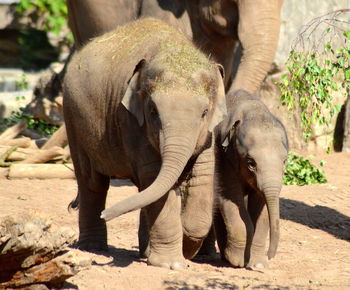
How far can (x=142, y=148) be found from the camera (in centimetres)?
612

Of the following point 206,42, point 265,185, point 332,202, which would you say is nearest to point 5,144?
point 206,42

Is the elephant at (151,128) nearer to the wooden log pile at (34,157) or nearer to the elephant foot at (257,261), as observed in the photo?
the elephant foot at (257,261)

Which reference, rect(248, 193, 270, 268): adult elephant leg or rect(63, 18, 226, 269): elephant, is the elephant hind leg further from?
rect(248, 193, 270, 268): adult elephant leg

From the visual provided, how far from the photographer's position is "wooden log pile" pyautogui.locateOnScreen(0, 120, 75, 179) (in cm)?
1112

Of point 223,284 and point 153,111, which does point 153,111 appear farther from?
point 223,284

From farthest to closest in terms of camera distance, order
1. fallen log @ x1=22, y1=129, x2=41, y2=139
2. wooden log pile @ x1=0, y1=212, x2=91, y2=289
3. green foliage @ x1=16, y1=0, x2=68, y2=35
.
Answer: green foliage @ x1=16, y1=0, x2=68, y2=35
fallen log @ x1=22, y1=129, x2=41, y2=139
wooden log pile @ x1=0, y1=212, x2=91, y2=289

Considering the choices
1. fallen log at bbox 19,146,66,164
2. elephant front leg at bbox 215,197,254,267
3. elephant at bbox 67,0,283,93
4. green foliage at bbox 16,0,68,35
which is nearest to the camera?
elephant front leg at bbox 215,197,254,267

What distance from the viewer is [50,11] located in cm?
1986

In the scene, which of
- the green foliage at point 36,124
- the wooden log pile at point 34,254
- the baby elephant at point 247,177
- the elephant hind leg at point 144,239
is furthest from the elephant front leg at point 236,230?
the green foliage at point 36,124

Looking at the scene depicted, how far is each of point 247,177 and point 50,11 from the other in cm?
1410

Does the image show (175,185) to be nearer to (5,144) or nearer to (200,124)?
(200,124)

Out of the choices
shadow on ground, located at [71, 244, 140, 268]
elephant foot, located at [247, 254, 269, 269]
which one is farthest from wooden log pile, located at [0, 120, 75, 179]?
elephant foot, located at [247, 254, 269, 269]

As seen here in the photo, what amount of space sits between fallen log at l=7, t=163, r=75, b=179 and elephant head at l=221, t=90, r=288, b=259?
4.74m

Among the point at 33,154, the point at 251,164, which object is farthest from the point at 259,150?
the point at 33,154
